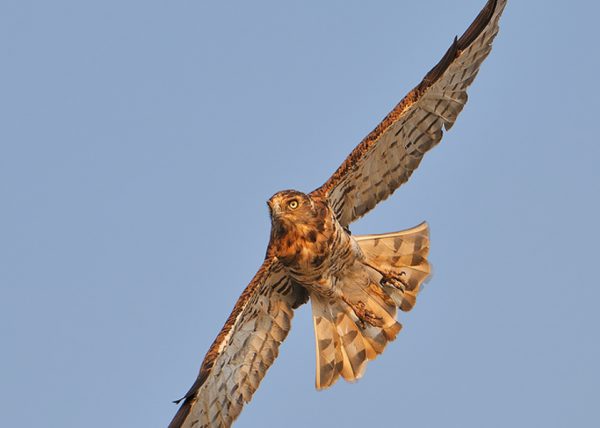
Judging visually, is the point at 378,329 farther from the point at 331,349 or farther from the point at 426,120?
the point at 426,120

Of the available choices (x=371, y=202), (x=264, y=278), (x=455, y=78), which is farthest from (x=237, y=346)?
(x=455, y=78)

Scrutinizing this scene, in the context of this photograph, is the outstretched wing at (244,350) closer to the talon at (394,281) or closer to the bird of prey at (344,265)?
the bird of prey at (344,265)

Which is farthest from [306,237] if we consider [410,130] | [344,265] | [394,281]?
[410,130]

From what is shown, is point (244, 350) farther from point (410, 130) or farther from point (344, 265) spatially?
point (410, 130)

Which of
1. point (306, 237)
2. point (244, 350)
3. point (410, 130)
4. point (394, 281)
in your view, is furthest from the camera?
point (394, 281)

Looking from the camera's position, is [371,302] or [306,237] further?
[371,302]

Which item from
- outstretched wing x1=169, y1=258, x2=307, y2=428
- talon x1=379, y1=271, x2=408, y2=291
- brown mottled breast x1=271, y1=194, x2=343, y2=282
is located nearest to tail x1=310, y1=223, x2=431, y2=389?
talon x1=379, y1=271, x2=408, y2=291

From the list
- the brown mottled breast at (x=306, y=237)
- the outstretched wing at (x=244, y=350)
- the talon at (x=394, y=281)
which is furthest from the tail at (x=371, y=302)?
the brown mottled breast at (x=306, y=237)
